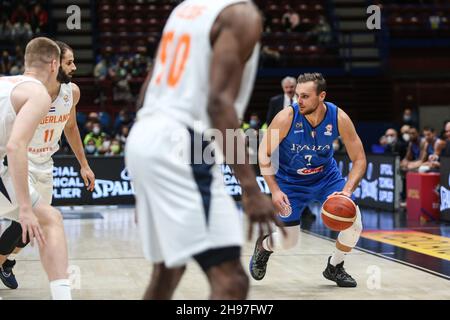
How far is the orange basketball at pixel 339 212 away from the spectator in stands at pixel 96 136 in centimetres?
980

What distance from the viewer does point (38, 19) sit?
21.2m

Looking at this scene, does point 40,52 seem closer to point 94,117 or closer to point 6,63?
point 94,117

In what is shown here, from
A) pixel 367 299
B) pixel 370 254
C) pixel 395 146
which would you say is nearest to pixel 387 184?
pixel 395 146

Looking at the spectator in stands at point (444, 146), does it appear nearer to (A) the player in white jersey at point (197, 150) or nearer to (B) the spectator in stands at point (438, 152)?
(B) the spectator in stands at point (438, 152)

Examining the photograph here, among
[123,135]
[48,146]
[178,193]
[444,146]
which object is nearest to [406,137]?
[444,146]

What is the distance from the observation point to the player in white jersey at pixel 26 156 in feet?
13.9

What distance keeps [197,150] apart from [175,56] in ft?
1.23

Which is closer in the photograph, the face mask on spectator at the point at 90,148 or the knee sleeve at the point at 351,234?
the knee sleeve at the point at 351,234

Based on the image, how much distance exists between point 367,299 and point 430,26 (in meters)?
17.5

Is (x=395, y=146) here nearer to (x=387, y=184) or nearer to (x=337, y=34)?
(x=387, y=184)

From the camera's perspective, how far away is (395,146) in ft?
49.7

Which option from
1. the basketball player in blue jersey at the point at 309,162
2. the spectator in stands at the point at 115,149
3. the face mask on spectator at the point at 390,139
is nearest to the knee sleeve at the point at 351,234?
the basketball player in blue jersey at the point at 309,162

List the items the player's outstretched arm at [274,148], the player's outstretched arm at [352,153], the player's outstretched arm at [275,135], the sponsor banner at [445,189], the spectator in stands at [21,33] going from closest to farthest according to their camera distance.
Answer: the player's outstretched arm at [274,148]
the player's outstretched arm at [352,153]
the player's outstretched arm at [275,135]
the sponsor banner at [445,189]
the spectator in stands at [21,33]
